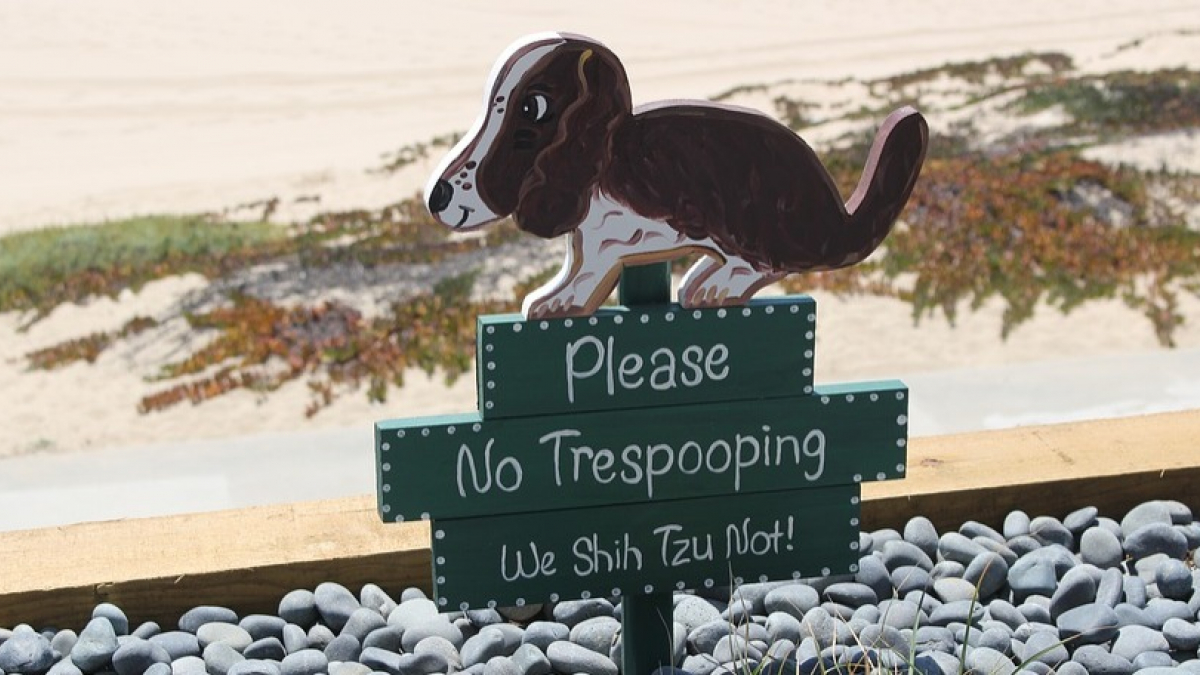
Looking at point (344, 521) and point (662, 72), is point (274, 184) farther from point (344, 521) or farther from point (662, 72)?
point (344, 521)

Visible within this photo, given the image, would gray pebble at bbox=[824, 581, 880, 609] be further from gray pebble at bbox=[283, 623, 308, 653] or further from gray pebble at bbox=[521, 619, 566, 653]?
gray pebble at bbox=[283, 623, 308, 653]

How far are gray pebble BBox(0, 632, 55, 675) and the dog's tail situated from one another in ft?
5.79

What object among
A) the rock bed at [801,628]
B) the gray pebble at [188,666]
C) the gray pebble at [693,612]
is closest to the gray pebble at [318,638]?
the rock bed at [801,628]

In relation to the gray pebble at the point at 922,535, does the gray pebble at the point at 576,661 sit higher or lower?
lower

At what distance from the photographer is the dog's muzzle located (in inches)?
111

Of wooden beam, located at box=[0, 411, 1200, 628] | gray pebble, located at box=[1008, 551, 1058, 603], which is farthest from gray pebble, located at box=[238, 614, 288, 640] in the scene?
gray pebble, located at box=[1008, 551, 1058, 603]

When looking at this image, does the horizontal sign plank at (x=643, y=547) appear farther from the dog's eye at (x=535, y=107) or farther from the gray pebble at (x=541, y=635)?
the dog's eye at (x=535, y=107)

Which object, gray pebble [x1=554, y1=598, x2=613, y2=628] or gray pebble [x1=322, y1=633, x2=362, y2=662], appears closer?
gray pebble [x1=322, y1=633, x2=362, y2=662]

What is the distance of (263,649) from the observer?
11.0 ft

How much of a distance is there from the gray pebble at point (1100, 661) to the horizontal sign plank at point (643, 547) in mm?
483

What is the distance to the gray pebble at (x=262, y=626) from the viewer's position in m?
3.42

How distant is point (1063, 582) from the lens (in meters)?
3.48

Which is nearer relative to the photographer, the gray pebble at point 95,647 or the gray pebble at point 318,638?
the gray pebble at point 95,647

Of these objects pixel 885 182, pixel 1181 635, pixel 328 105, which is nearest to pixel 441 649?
pixel 885 182
